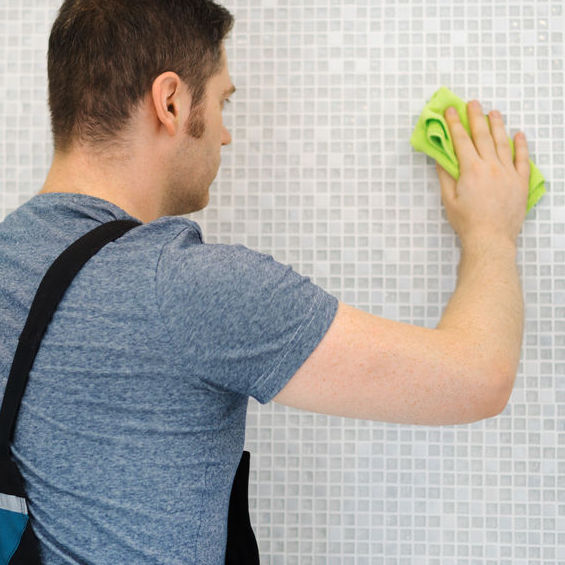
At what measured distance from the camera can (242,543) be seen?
2.63 ft

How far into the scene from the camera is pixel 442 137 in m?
0.95

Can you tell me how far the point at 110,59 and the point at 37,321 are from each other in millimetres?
291

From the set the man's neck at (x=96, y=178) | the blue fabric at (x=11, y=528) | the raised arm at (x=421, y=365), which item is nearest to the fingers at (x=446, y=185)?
the raised arm at (x=421, y=365)

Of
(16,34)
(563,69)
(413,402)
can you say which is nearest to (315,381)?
(413,402)

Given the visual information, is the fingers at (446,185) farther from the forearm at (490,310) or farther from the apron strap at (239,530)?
the apron strap at (239,530)

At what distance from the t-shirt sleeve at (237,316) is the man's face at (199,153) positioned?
0.56 feet

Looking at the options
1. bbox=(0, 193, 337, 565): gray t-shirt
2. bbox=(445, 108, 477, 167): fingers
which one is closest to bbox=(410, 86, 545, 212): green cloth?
bbox=(445, 108, 477, 167): fingers

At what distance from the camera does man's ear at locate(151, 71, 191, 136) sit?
2.39 feet

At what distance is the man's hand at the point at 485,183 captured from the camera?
91 centimetres

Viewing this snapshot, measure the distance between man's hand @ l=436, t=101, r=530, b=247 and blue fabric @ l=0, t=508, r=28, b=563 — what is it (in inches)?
24.6

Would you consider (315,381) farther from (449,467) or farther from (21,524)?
(449,467)

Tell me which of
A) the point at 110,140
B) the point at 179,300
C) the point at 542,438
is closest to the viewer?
the point at 179,300

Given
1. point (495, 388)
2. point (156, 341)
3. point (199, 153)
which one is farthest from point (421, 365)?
point (199, 153)

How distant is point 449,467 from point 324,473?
184 mm
